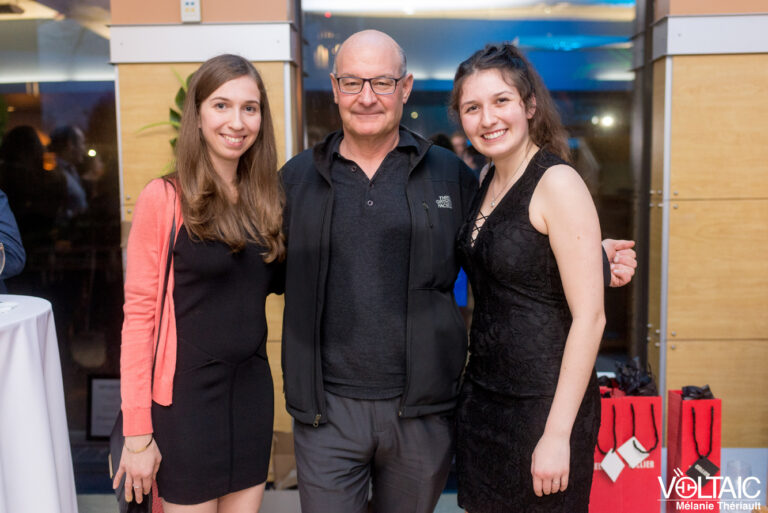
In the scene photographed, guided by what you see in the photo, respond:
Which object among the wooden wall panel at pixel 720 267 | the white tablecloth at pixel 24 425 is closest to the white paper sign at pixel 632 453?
the wooden wall panel at pixel 720 267

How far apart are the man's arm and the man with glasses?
4.47ft

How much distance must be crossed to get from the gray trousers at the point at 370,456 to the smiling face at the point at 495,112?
0.84 metres

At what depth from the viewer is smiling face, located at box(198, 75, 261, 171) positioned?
1.92 meters

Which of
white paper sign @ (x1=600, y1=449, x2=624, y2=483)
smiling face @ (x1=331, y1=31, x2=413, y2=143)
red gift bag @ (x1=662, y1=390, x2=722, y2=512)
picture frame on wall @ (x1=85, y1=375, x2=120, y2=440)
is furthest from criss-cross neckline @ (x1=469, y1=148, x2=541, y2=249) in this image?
picture frame on wall @ (x1=85, y1=375, x2=120, y2=440)

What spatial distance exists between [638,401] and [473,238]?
1.26m

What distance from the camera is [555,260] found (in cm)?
175

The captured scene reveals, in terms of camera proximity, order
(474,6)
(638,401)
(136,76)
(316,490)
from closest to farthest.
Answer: (316,490) < (638,401) < (136,76) < (474,6)

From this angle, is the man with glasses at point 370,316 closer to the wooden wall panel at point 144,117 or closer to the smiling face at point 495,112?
the smiling face at point 495,112

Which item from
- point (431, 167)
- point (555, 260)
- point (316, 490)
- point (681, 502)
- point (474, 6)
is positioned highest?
point (474, 6)

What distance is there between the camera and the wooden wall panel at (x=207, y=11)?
344 centimetres

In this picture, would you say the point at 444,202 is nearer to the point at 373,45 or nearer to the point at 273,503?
the point at 373,45

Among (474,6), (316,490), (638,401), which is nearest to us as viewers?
(316,490)

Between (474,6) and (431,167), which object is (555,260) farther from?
(474,6)

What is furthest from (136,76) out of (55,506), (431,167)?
(55,506)
